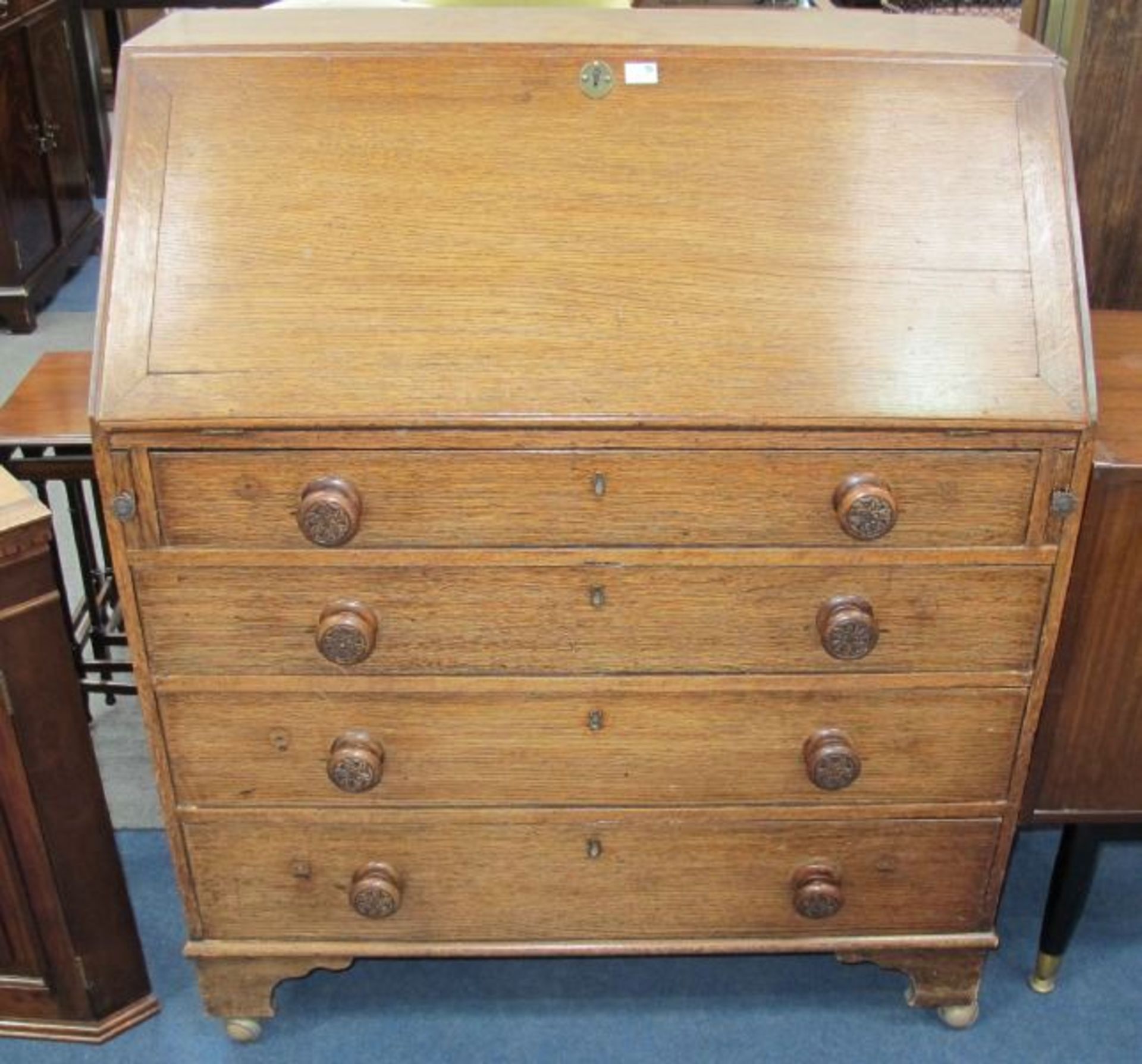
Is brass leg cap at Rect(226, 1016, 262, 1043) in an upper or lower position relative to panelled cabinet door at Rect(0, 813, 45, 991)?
lower

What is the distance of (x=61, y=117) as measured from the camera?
4574 millimetres

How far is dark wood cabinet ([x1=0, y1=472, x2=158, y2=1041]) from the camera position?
175cm

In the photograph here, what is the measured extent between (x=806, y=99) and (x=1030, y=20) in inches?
34.5

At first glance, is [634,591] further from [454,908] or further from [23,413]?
[23,413]

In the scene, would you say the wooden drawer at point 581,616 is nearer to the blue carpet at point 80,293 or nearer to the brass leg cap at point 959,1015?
the brass leg cap at point 959,1015

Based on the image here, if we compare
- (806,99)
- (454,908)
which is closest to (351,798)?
(454,908)

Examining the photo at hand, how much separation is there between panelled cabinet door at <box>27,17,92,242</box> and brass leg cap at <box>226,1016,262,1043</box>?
3.32 m

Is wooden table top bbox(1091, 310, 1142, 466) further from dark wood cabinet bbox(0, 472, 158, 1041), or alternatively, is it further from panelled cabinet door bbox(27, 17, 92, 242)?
panelled cabinet door bbox(27, 17, 92, 242)

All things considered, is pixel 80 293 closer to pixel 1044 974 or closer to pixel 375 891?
pixel 375 891

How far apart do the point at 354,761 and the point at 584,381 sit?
2.00 ft

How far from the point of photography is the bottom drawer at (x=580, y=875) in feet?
6.18

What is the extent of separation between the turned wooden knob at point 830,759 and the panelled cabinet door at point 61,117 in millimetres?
3663

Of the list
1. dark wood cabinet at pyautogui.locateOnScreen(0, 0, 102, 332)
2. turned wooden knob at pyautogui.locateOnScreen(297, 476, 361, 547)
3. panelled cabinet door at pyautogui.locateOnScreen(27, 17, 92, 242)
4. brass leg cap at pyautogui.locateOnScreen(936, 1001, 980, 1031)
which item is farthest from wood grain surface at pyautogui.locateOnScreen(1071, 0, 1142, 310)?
panelled cabinet door at pyautogui.locateOnScreen(27, 17, 92, 242)

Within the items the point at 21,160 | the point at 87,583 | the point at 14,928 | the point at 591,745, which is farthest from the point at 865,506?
the point at 21,160
